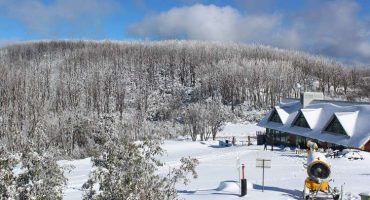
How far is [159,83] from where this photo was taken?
5305 inches

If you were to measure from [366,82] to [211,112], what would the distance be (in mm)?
99598

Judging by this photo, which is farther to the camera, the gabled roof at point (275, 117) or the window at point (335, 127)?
the gabled roof at point (275, 117)

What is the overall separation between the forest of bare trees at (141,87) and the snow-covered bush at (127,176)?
39.9 m

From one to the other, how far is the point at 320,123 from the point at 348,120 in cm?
424

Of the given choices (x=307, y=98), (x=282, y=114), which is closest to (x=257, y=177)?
(x=307, y=98)

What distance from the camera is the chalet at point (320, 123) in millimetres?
34438

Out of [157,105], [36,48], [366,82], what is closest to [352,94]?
[366,82]

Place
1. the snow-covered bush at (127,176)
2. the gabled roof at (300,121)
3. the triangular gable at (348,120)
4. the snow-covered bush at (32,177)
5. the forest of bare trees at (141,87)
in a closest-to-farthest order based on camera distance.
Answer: the snow-covered bush at (32,177) < the snow-covered bush at (127,176) < the triangular gable at (348,120) < the gabled roof at (300,121) < the forest of bare trees at (141,87)

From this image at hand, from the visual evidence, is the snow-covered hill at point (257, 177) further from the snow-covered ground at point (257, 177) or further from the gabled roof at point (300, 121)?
the gabled roof at point (300, 121)

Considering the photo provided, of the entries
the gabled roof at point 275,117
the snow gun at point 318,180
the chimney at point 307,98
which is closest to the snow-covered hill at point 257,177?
the snow gun at point 318,180

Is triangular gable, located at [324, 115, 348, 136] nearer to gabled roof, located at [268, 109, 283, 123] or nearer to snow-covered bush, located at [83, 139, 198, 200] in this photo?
gabled roof, located at [268, 109, 283, 123]

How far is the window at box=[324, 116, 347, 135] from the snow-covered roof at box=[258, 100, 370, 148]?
0.26m

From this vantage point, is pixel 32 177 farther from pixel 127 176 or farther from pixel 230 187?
pixel 230 187

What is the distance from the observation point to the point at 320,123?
3969cm
